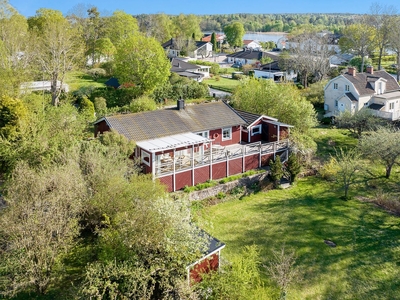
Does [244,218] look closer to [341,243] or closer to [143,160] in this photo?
[341,243]

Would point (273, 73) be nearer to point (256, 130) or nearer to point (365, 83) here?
point (365, 83)

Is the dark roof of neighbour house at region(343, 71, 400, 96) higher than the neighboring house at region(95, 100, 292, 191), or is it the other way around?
the dark roof of neighbour house at region(343, 71, 400, 96)

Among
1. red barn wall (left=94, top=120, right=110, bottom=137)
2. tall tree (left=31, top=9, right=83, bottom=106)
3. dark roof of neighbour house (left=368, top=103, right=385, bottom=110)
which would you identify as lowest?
dark roof of neighbour house (left=368, top=103, right=385, bottom=110)

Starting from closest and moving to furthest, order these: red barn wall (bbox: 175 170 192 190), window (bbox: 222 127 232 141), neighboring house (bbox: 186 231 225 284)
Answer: neighboring house (bbox: 186 231 225 284)
red barn wall (bbox: 175 170 192 190)
window (bbox: 222 127 232 141)

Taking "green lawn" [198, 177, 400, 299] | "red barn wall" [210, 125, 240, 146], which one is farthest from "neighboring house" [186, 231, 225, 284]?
"red barn wall" [210, 125, 240, 146]

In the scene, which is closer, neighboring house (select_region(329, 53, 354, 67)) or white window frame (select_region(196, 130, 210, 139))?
white window frame (select_region(196, 130, 210, 139))

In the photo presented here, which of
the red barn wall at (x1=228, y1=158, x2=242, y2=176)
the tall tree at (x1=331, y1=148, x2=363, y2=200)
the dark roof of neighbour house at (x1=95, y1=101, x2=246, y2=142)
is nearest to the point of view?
the tall tree at (x1=331, y1=148, x2=363, y2=200)

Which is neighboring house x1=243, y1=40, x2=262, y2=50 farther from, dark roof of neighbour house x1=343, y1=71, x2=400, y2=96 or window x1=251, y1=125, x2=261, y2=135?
window x1=251, y1=125, x2=261, y2=135
